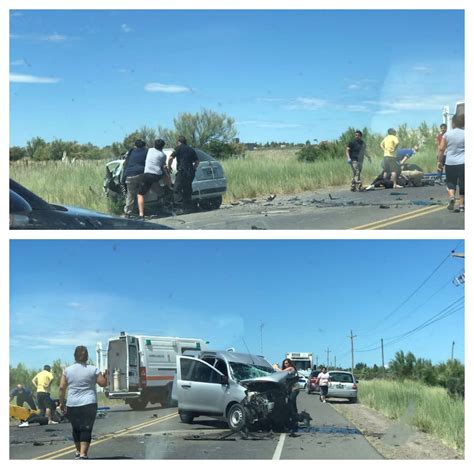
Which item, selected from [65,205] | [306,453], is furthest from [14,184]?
[306,453]

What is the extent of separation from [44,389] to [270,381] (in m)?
2.62

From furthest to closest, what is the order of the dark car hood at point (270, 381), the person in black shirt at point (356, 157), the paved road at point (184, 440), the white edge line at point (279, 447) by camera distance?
the person in black shirt at point (356, 157)
the dark car hood at point (270, 381)
the paved road at point (184, 440)
the white edge line at point (279, 447)

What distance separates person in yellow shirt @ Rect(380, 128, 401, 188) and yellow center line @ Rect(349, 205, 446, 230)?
965 millimetres

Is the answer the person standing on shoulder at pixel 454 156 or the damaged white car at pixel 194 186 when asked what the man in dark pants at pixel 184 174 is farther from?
→ the person standing on shoulder at pixel 454 156

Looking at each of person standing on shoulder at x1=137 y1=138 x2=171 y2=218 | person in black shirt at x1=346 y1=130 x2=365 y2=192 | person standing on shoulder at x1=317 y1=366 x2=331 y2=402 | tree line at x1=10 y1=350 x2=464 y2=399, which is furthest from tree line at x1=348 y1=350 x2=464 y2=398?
person standing on shoulder at x1=137 y1=138 x2=171 y2=218

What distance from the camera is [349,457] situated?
901 cm

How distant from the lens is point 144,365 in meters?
9.82

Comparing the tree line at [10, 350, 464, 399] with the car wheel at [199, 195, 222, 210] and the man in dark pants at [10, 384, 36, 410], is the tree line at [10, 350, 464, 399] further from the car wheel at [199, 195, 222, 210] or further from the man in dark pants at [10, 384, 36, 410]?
the car wheel at [199, 195, 222, 210]

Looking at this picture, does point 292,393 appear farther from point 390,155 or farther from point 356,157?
point 390,155

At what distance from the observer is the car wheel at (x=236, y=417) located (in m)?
9.26

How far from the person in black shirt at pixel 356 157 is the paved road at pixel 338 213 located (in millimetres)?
158

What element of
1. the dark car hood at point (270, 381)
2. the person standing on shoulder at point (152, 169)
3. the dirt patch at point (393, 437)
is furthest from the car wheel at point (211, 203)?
the dirt patch at point (393, 437)

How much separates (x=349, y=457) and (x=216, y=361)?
185 centimetres
